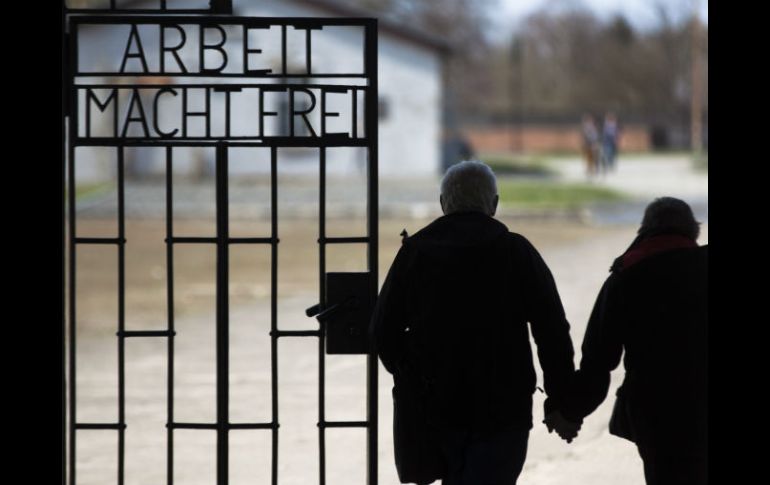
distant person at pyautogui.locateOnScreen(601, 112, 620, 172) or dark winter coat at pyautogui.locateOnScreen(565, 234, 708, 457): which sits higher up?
distant person at pyautogui.locateOnScreen(601, 112, 620, 172)

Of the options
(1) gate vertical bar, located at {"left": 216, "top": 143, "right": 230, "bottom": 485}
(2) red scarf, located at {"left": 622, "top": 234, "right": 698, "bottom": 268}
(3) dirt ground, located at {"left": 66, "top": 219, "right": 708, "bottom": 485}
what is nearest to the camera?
(2) red scarf, located at {"left": 622, "top": 234, "right": 698, "bottom": 268}

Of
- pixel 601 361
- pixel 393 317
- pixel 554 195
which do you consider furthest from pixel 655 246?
pixel 554 195

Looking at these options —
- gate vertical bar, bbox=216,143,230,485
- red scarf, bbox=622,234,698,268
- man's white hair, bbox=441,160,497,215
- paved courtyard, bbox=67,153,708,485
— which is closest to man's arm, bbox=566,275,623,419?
red scarf, bbox=622,234,698,268

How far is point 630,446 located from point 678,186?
27805 mm

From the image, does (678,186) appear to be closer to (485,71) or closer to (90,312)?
(90,312)

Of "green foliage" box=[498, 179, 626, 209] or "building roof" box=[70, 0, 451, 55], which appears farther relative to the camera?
"building roof" box=[70, 0, 451, 55]

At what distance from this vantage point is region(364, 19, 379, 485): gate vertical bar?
5.77 m

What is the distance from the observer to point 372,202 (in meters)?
5.77

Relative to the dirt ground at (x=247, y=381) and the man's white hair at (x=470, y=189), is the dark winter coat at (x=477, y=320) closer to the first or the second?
the man's white hair at (x=470, y=189)

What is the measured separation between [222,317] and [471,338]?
153 centimetres

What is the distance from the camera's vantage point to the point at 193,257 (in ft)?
66.3

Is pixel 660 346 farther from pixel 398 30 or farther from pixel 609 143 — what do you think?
pixel 609 143

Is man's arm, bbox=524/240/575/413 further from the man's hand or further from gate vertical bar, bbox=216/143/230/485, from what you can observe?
gate vertical bar, bbox=216/143/230/485

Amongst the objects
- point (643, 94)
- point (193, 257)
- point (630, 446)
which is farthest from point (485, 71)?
point (630, 446)
